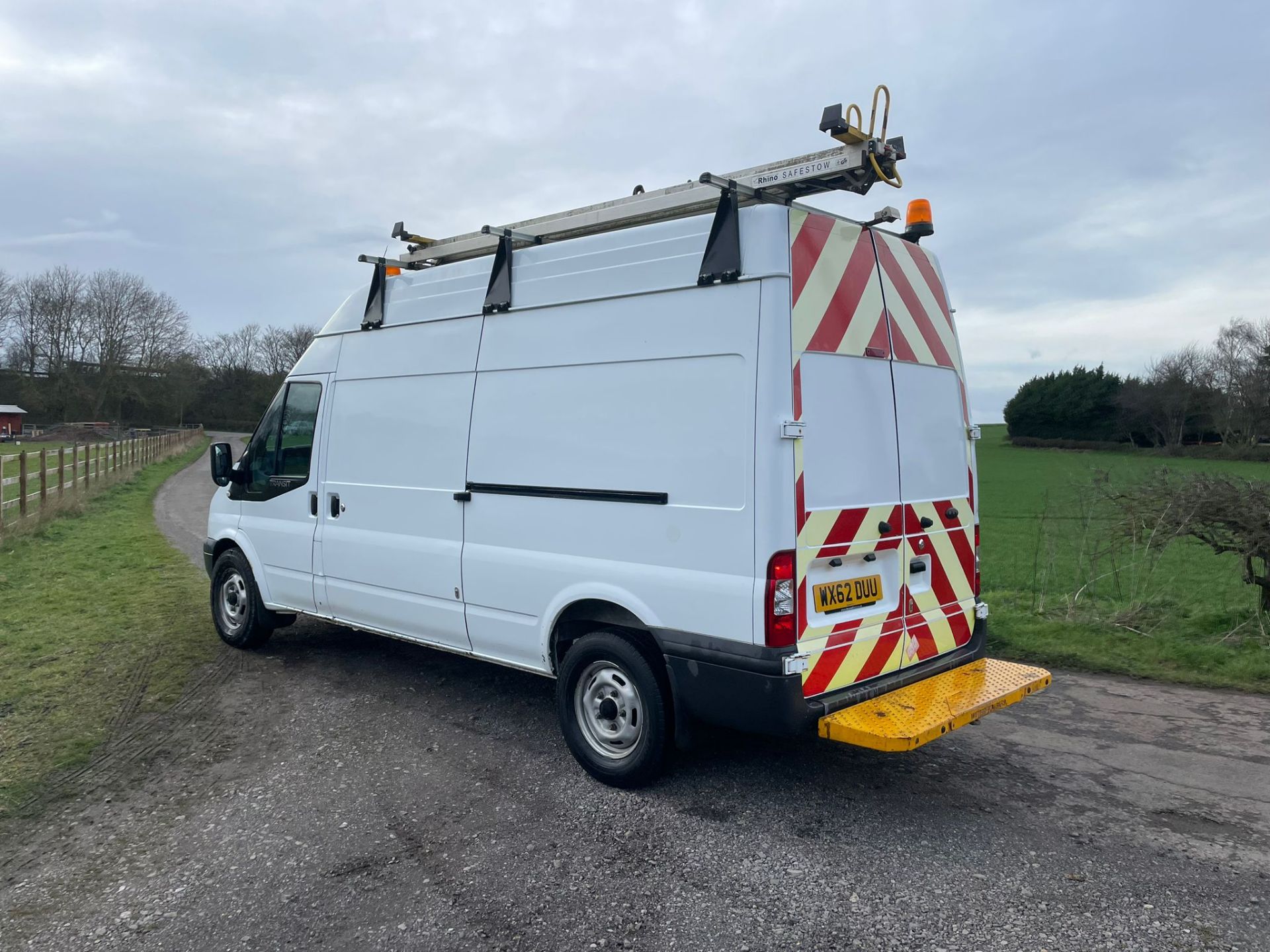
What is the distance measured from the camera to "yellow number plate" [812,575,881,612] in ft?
13.2

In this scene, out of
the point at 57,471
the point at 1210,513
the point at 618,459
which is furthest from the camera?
the point at 57,471

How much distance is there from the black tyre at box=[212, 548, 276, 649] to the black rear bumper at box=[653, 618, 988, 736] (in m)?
3.99

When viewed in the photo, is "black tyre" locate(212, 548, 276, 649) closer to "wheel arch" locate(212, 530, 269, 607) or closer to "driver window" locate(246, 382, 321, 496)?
"wheel arch" locate(212, 530, 269, 607)

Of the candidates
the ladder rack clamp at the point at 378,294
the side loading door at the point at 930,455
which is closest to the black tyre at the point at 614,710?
the side loading door at the point at 930,455

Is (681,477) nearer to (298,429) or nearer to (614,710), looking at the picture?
(614,710)

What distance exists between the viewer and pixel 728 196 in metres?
4.12

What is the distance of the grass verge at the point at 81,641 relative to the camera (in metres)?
5.10

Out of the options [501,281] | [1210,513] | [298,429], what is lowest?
[1210,513]

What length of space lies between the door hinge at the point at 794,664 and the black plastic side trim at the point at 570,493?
2.95 ft

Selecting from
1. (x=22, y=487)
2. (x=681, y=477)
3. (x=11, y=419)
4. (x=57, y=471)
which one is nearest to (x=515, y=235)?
(x=681, y=477)

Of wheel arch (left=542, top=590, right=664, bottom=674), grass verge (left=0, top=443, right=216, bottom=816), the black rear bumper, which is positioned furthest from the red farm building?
the black rear bumper

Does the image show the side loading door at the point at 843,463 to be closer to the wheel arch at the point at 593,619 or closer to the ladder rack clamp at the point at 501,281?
the wheel arch at the point at 593,619

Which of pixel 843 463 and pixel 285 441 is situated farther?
pixel 285 441

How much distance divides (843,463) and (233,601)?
5.23 metres
